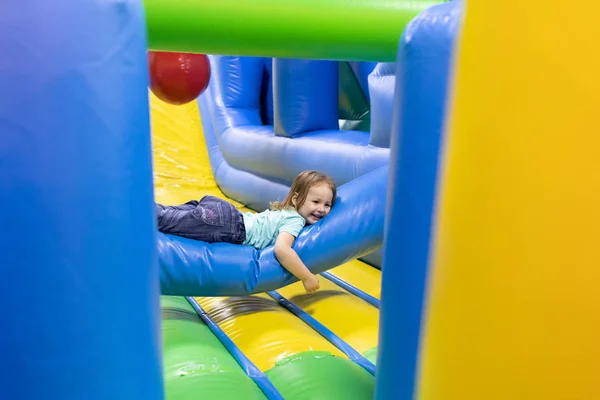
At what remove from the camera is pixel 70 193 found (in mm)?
580

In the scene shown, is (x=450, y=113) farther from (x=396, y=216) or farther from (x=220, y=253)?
(x=220, y=253)

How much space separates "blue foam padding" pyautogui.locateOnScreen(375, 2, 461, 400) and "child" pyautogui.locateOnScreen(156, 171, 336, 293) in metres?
0.64

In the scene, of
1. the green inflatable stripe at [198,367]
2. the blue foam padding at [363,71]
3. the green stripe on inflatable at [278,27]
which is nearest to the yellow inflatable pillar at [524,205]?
the green stripe on inflatable at [278,27]

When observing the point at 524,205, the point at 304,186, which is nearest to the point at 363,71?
the point at 304,186

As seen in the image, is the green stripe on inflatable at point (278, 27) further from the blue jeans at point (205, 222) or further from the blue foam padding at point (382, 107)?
the blue foam padding at point (382, 107)

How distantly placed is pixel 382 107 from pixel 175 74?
73cm

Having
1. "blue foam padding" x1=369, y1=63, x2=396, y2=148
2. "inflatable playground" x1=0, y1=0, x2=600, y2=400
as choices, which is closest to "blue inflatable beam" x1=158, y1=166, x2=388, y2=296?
"inflatable playground" x1=0, y1=0, x2=600, y2=400

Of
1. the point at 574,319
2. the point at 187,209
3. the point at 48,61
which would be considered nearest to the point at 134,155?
the point at 48,61

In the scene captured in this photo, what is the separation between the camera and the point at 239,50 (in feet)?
3.12

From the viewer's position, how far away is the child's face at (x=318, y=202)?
150cm

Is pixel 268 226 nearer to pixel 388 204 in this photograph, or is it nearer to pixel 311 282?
pixel 311 282

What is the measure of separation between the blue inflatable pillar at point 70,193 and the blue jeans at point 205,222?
2.72ft

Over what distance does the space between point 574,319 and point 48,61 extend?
1.65ft

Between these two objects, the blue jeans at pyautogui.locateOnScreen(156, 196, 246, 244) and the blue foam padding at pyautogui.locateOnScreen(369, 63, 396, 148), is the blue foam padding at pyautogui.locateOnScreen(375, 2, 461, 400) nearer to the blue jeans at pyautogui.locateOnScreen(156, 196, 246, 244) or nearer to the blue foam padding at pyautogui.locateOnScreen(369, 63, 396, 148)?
the blue jeans at pyautogui.locateOnScreen(156, 196, 246, 244)
